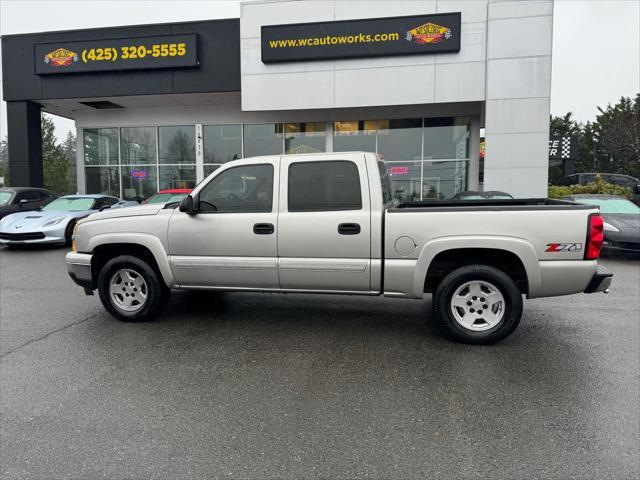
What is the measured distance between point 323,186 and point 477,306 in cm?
200

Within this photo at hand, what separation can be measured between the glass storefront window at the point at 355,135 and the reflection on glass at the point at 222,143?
4.22m

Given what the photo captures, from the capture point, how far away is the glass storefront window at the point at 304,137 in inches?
734

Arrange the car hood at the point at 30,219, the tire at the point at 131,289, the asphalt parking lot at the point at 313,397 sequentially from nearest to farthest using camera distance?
the asphalt parking lot at the point at 313,397
the tire at the point at 131,289
the car hood at the point at 30,219

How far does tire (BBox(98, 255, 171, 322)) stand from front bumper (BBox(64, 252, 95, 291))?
0.46 feet

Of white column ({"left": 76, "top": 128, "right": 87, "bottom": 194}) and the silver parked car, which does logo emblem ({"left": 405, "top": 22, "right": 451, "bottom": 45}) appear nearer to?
the silver parked car

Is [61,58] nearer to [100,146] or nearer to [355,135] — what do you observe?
[100,146]

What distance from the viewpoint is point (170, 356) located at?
435 centimetres

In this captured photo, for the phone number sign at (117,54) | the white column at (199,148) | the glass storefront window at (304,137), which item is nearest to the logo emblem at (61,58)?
the phone number sign at (117,54)

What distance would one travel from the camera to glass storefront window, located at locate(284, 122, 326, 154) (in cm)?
1864

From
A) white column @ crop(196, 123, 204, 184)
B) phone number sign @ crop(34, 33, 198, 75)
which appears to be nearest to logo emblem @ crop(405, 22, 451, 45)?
phone number sign @ crop(34, 33, 198, 75)

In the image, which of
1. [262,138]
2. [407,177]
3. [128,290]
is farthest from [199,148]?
[128,290]

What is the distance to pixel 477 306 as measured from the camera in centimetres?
461

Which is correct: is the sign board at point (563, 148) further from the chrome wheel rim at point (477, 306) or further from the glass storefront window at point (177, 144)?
the chrome wheel rim at point (477, 306)

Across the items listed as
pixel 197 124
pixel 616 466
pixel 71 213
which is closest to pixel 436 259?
pixel 616 466
